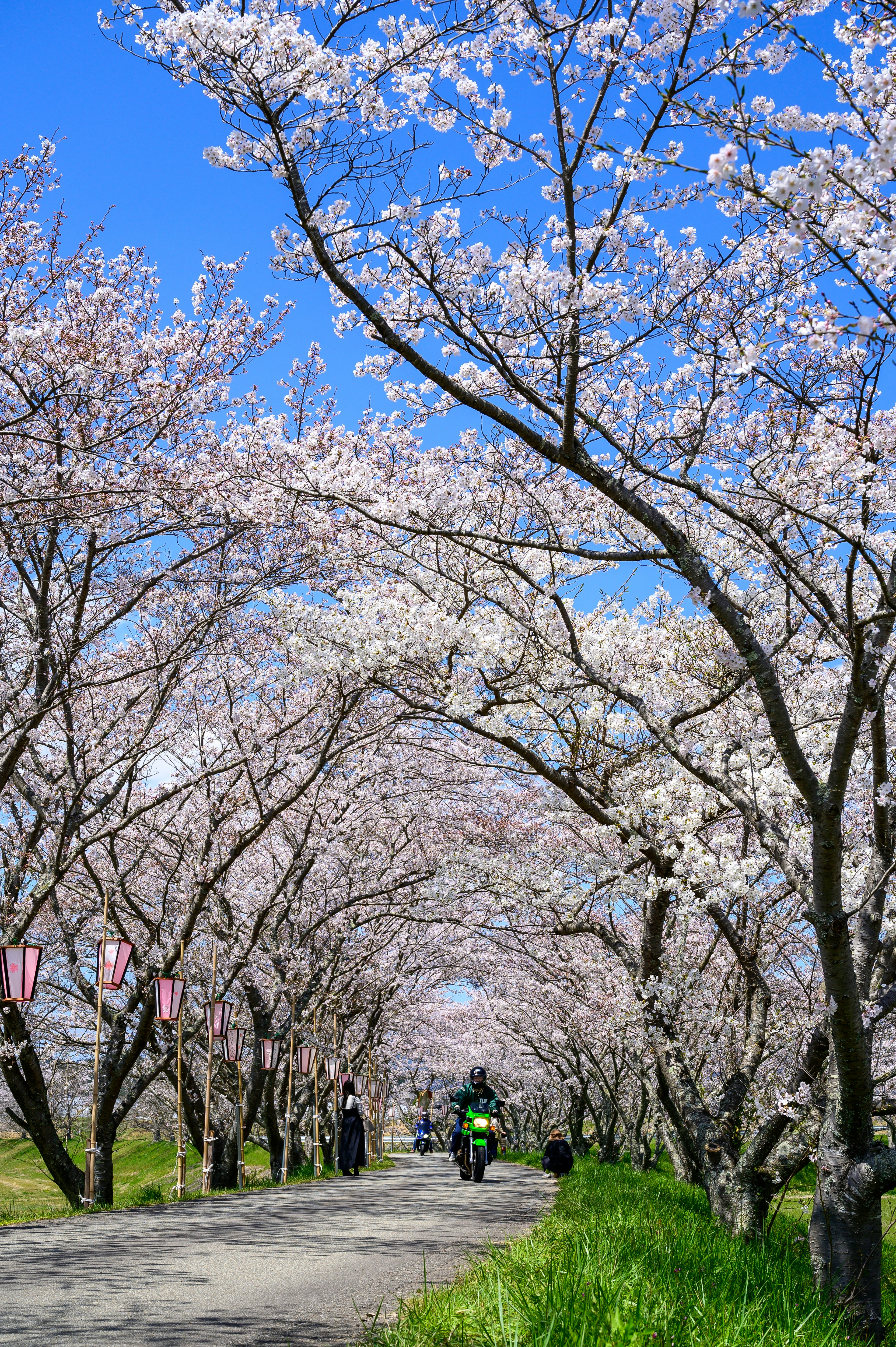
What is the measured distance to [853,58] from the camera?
418cm

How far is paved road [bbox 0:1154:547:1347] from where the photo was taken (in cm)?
394

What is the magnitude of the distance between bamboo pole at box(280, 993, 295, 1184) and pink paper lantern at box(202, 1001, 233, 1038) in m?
3.31

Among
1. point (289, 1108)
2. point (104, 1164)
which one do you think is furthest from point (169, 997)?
point (289, 1108)

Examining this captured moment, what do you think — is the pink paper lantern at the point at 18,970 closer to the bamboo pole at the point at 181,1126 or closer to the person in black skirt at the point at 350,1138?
the bamboo pole at the point at 181,1126

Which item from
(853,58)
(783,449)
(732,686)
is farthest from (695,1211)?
(853,58)

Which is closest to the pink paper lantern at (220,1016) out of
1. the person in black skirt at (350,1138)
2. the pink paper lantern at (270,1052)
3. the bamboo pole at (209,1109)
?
the bamboo pole at (209,1109)

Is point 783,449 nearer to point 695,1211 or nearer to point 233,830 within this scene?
point 695,1211

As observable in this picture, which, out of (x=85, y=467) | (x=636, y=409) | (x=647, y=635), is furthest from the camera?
(x=647, y=635)

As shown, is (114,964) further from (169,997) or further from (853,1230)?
(853,1230)

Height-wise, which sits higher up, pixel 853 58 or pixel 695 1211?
pixel 853 58

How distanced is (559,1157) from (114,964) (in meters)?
12.1

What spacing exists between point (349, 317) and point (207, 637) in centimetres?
633

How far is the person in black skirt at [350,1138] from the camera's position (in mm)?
15078

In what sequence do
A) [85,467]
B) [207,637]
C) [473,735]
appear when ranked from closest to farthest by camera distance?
[85,467] → [207,637] → [473,735]
